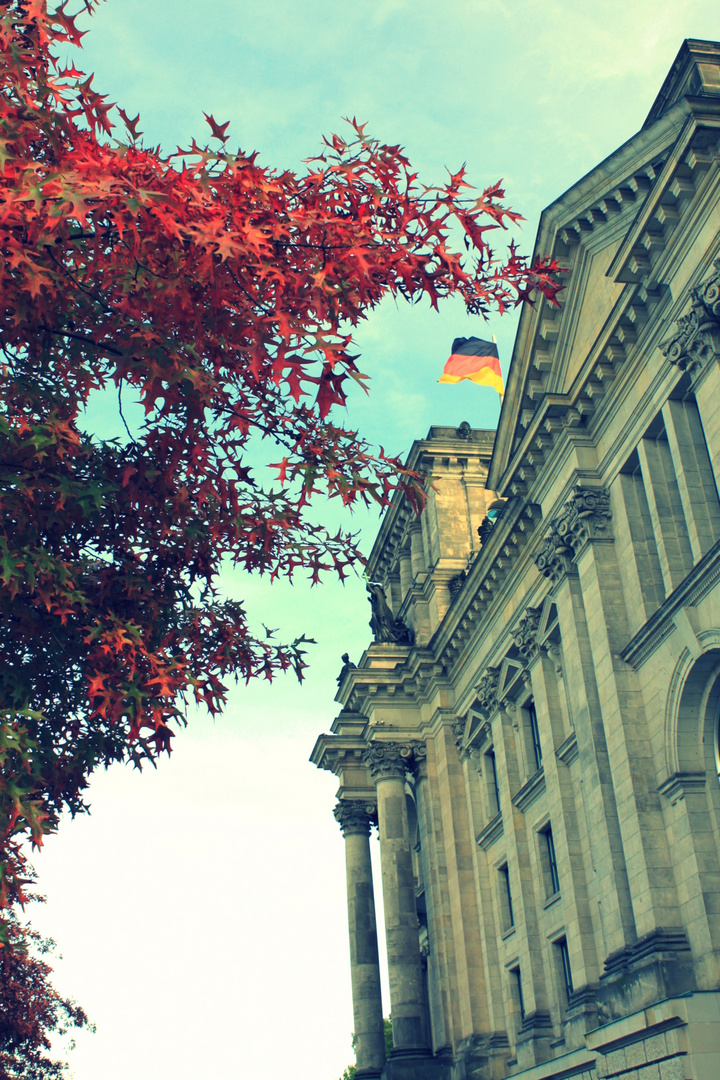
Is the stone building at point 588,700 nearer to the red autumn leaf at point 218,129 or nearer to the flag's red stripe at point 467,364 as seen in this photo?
the flag's red stripe at point 467,364

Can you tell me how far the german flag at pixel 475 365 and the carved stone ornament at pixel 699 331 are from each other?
58.6ft

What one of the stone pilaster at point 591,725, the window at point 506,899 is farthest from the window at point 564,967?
the stone pilaster at point 591,725

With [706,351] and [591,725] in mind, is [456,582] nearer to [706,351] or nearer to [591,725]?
[591,725]

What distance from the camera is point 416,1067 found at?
3366 centimetres

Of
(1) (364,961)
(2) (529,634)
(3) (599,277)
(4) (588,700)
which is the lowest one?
(1) (364,961)

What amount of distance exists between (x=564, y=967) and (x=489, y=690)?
8.59 metres

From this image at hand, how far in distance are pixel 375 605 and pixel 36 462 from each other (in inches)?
1325

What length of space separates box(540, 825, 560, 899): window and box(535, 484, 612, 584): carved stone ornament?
8.24 metres

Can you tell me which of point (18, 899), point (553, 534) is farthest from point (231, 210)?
point (553, 534)

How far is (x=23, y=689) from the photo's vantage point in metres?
8.30

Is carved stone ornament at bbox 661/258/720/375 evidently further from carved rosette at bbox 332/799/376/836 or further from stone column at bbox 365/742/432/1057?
carved rosette at bbox 332/799/376/836

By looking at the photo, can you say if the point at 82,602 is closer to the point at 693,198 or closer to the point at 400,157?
the point at 400,157

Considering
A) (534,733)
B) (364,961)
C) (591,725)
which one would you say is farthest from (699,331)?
(364,961)

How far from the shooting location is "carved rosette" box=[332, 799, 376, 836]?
1688 inches
